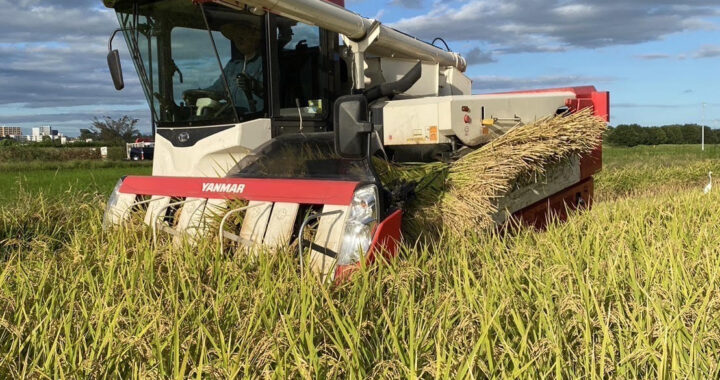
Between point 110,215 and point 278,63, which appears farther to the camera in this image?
point 278,63

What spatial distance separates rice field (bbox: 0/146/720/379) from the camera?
1895mm

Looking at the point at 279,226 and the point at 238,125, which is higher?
the point at 238,125

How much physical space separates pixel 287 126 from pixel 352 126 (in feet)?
4.97

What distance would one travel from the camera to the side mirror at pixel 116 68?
4.57m

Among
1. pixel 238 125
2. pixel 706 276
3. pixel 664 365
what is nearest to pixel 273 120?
pixel 238 125

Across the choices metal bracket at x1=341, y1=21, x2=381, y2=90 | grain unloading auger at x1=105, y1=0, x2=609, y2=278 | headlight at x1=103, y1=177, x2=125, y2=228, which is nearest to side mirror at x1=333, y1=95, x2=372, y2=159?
grain unloading auger at x1=105, y1=0, x2=609, y2=278

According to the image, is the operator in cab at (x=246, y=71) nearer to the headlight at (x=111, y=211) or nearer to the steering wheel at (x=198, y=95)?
the steering wheel at (x=198, y=95)

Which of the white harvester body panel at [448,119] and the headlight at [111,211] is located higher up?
the white harvester body panel at [448,119]

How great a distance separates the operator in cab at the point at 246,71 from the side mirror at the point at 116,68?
718 millimetres

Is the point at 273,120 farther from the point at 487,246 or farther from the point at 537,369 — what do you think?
the point at 537,369

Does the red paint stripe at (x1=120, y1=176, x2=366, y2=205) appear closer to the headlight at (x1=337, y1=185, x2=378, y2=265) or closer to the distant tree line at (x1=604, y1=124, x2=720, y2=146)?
the headlight at (x1=337, y1=185, x2=378, y2=265)

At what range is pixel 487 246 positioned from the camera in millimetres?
3254

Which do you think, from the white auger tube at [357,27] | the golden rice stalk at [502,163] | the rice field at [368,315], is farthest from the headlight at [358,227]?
the white auger tube at [357,27]

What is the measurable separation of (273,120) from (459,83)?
2818mm
